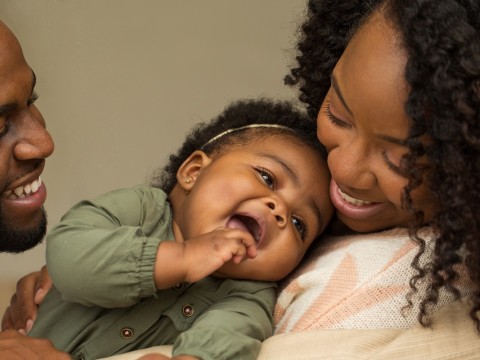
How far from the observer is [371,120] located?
1.23 metres

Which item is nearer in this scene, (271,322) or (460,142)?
(460,142)

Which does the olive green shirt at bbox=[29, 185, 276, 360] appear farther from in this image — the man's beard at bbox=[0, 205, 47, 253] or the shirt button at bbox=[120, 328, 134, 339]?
the man's beard at bbox=[0, 205, 47, 253]

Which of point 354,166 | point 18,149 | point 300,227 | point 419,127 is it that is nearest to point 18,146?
point 18,149

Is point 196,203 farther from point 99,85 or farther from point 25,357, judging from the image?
point 99,85

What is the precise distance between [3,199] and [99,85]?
1120 mm

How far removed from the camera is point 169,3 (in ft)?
8.77

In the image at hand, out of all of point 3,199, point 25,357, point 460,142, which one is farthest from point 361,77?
point 3,199

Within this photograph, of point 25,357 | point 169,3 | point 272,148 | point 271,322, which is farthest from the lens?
point 169,3

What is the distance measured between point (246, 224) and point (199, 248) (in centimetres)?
18

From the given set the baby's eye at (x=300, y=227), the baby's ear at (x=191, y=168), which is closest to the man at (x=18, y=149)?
the baby's ear at (x=191, y=168)

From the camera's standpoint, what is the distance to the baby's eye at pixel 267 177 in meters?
1.52

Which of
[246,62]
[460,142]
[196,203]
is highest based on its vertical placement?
[460,142]

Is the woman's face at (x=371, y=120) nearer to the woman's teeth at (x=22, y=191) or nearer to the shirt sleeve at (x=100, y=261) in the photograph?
the shirt sleeve at (x=100, y=261)

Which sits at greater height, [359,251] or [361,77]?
[361,77]
